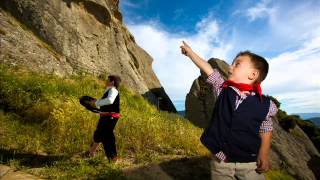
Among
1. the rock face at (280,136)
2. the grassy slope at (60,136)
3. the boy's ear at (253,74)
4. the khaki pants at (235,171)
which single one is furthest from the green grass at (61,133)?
the rock face at (280,136)

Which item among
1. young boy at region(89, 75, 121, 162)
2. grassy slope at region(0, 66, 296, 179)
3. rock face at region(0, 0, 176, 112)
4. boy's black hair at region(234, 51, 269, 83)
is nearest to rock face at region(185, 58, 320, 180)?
rock face at region(0, 0, 176, 112)

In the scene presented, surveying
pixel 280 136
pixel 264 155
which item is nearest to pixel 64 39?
pixel 280 136

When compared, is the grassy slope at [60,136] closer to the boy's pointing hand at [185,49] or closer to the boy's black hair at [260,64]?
the boy's pointing hand at [185,49]

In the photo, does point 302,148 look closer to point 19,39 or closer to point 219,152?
point 19,39

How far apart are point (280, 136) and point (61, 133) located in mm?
11654

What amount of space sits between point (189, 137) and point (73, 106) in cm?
331

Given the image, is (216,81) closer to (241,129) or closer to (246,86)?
(246,86)

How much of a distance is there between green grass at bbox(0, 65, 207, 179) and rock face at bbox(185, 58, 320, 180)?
6.95 m

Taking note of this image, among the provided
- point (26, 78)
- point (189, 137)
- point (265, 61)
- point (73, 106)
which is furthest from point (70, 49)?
point (265, 61)

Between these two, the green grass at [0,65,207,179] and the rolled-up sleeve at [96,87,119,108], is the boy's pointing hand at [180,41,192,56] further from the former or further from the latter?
the rolled-up sleeve at [96,87,119,108]

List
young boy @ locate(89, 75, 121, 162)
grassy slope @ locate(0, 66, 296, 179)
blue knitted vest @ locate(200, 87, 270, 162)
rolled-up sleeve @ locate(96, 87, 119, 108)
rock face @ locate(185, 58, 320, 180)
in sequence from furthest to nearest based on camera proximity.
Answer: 1. rock face @ locate(185, 58, 320, 180)
2. young boy @ locate(89, 75, 121, 162)
3. rolled-up sleeve @ locate(96, 87, 119, 108)
4. grassy slope @ locate(0, 66, 296, 179)
5. blue knitted vest @ locate(200, 87, 270, 162)

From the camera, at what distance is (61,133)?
9.45m

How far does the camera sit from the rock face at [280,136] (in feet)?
55.1

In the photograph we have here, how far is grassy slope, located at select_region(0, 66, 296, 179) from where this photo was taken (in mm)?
7477
